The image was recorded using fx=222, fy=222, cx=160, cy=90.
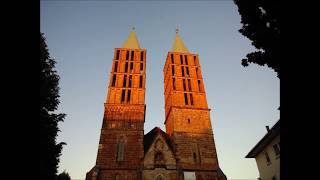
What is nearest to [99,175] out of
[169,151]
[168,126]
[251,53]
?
[169,151]

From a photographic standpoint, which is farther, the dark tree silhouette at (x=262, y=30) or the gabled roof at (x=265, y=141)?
the gabled roof at (x=265, y=141)

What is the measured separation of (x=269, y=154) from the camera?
21.0m

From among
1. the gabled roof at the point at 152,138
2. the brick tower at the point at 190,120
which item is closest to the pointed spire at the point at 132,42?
the brick tower at the point at 190,120

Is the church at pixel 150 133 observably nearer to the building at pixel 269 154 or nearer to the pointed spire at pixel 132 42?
the pointed spire at pixel 132 42

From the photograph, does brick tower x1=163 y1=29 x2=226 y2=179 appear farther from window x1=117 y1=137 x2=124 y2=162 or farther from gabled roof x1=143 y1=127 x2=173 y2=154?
window x1=117 y1=137 x2=124 y2=162

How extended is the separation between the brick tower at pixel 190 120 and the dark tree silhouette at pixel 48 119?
14224 millimetres

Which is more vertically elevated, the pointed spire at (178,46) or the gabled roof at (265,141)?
the pointed spire at (178,46)

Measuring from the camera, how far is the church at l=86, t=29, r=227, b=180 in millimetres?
24281

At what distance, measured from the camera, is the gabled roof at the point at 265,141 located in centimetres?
1825

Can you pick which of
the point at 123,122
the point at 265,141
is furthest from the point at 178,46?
the point at 265,141

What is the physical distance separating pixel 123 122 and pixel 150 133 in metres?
5.82
